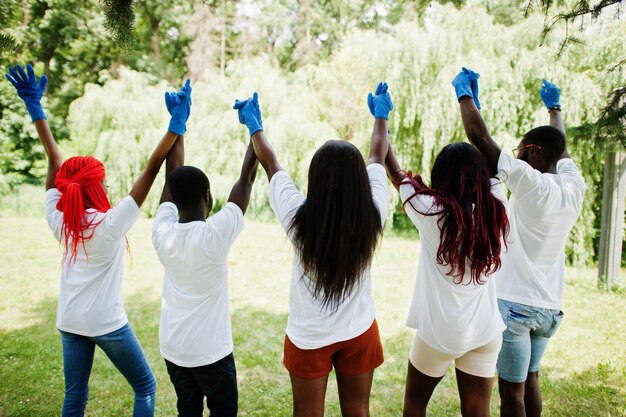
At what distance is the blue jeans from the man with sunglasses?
1.76 meters

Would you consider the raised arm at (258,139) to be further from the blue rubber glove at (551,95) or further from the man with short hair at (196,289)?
the blue rubber glove at (551,95)

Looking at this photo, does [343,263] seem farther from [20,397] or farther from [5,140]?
[5,140]

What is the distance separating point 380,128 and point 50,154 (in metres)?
1.69

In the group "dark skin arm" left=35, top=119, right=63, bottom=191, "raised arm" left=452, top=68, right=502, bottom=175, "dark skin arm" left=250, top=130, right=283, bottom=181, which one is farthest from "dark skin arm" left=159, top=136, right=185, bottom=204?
"raised arm" left=452, top=68, right=502, bottom=175

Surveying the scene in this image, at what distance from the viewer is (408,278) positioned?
20.6ft

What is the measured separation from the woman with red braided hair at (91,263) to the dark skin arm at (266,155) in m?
0.41

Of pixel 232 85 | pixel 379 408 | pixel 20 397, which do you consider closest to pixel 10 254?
pixel 20 397

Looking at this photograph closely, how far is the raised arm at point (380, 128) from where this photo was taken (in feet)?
6.35

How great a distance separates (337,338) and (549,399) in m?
2.23

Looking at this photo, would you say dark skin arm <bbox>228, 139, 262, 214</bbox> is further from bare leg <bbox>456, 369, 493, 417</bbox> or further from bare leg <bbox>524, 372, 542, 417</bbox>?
bare leg <bbox>524, 372, 542, 417</bbox>

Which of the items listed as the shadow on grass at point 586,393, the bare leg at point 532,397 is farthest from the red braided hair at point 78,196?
the shadow on grass at point 586,393

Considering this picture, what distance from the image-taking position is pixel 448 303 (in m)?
1.73

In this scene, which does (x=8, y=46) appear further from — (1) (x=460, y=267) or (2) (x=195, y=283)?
(1) (x=460, y=267)

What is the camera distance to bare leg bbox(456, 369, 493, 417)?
178 centimetres
